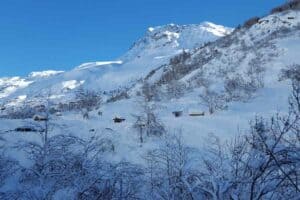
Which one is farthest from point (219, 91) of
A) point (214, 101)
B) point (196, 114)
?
point (196, 114)

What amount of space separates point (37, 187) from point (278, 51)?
55.9m

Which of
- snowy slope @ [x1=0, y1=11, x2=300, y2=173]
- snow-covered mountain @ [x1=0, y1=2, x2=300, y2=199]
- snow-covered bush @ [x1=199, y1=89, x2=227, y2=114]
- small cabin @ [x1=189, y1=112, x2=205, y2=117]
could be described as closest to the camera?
snow-covered mountain @ [x1=0, y1=2, x2=300, y2=199]

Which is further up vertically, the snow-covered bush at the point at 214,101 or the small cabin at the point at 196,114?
the snow-covered bush at the point at 214,101

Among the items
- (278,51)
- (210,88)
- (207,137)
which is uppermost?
(278,51)

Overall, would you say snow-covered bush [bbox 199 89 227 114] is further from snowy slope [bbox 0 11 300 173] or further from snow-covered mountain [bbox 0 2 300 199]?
snowy slope [bbox 0 11 300 173]

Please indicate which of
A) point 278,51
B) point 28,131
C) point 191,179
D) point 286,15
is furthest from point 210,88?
point 191,179

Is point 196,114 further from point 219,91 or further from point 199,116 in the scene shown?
point 219,91

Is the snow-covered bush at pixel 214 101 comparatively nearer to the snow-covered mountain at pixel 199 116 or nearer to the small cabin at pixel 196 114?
the snow-covered mountain at pixel 199 116

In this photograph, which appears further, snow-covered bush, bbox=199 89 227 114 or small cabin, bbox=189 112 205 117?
snow-covered bush, bbox=199 89 227 114

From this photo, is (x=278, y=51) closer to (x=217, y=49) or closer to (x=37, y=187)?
(x=217, y=49)

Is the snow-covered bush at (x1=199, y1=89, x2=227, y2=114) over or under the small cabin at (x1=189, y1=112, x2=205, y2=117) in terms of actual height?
over

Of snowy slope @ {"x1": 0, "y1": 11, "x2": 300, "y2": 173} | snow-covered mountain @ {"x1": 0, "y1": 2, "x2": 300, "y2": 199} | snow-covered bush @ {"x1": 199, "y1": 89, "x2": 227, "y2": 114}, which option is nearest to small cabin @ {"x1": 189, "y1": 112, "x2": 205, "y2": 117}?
snow-covered mountain @ {"x1": 0, "y1": 2, "x2": 300, "y2": 199}

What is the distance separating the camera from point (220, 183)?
7.84 metres

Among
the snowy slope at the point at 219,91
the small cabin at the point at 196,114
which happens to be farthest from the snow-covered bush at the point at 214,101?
the small cabin at the point at 196,114
